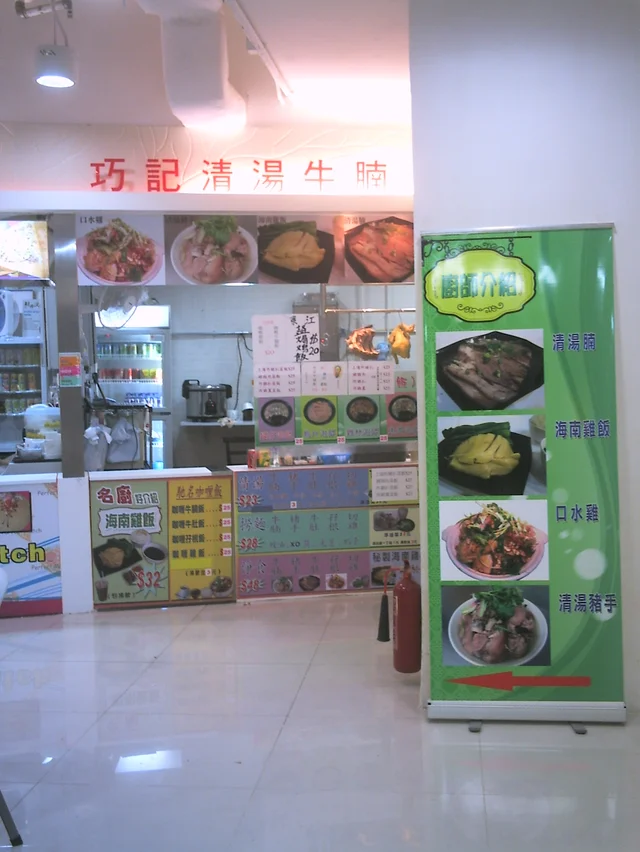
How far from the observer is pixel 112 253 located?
16.7 feet

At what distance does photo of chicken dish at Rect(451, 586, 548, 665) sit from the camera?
3398 mm

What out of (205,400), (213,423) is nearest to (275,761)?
(213,423)

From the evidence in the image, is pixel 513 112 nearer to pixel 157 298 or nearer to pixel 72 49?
pixel 72 49

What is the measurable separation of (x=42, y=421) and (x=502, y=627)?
3.55 metres

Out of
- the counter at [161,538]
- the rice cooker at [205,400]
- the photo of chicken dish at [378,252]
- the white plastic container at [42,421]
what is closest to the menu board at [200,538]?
the counter at [161,538]

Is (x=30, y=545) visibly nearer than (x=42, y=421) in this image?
Yes

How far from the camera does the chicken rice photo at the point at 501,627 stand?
3.40 meters

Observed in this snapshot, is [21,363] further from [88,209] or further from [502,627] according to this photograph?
[502,627]

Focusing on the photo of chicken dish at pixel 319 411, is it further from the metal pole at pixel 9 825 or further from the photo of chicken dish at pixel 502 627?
the metal pole at pixel 9 825

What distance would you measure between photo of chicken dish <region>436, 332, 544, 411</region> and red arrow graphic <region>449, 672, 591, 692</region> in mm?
1165

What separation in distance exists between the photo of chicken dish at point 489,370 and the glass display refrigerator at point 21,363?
6204 millimetres

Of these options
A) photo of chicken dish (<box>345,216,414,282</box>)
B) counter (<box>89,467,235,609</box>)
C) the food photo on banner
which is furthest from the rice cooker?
photo of chicken dish (<box>345,216,414,282</box>)

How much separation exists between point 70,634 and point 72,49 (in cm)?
330

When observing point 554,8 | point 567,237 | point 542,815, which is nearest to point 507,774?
point 542,815
